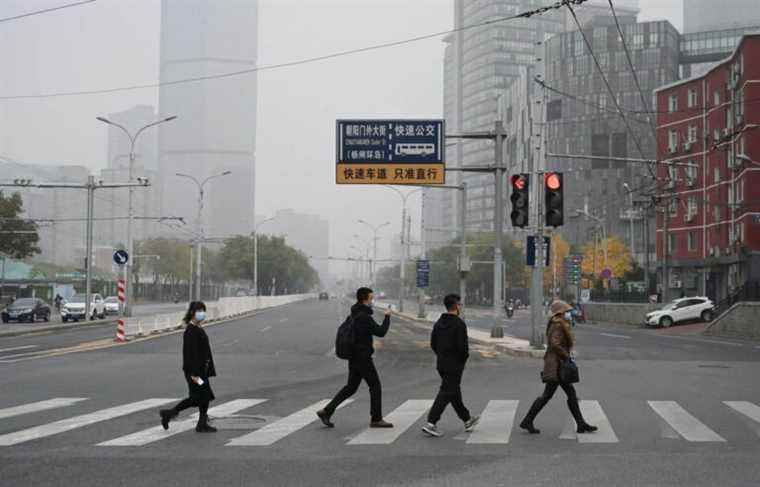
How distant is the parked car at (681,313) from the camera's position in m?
47.4

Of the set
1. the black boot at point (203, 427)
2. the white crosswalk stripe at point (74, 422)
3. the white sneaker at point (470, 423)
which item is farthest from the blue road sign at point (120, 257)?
the white sneaker at point (470, 423)

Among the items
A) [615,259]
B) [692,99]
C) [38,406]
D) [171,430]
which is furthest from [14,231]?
[615,259]

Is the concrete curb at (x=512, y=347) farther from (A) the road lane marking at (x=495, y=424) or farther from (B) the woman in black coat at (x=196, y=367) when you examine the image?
(B) the woman in black coat at (x=196, y=367)

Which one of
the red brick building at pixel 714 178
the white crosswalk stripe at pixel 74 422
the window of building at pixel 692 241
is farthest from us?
the window of building at pixel 692 241

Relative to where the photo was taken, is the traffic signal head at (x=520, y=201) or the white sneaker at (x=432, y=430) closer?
the white sneaker at (x=432, y=430)

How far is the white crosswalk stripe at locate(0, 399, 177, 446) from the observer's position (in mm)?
10219

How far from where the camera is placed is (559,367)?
1053 cm

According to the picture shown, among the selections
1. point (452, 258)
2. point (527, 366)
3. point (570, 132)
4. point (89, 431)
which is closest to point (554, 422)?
point (89, 431)

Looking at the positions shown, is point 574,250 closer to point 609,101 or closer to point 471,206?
point 609,101

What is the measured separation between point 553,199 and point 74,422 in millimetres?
14370

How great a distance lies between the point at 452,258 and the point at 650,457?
349 ft

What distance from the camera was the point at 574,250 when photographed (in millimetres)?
102812

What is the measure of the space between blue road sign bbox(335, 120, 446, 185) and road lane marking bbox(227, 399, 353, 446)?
1634 centimetres

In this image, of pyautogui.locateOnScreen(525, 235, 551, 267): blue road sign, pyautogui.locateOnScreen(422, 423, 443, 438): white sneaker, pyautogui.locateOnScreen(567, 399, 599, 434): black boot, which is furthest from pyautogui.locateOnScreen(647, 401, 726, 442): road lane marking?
pyautogui.locateOnScreen(525, 235, 551, 267): blue road sign
